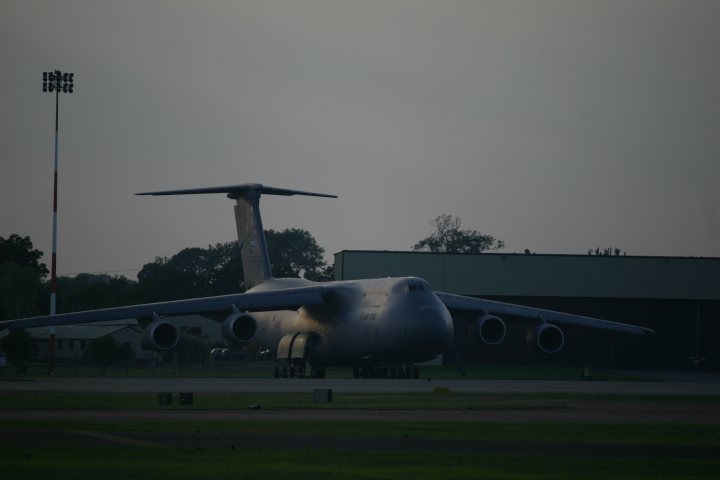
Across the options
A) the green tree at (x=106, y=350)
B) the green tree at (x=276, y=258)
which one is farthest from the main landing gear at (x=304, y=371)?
the green tree at (x=276, y=258)

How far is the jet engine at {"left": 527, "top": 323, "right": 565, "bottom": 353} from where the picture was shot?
1980 inches

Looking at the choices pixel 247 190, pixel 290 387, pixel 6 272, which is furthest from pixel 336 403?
pixel 6 272

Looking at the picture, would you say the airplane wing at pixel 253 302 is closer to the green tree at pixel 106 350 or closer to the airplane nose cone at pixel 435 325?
the airplane nose cone at pixel 435 325

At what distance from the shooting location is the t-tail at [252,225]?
57.2 m

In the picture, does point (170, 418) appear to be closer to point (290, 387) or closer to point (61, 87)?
→ point (290, 387)

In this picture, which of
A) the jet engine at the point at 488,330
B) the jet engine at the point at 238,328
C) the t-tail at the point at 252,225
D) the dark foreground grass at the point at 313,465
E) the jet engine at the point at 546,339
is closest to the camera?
the dark foreground grass at the point at 313,465

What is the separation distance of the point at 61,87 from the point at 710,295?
37595 mm

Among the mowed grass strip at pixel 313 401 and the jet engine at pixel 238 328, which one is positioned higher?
the jet engine at pixel 238 328

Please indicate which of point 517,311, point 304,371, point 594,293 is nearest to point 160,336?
point 304,371

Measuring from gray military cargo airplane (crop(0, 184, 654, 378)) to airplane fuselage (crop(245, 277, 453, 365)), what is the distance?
0.12 ft

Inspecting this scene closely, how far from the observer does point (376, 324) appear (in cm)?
4669

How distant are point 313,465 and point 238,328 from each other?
33148mm

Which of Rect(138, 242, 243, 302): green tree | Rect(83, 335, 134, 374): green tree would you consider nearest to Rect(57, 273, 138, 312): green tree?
Rect(138, 242, 243, 302): green tree

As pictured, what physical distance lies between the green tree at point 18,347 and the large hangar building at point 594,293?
17910mm
